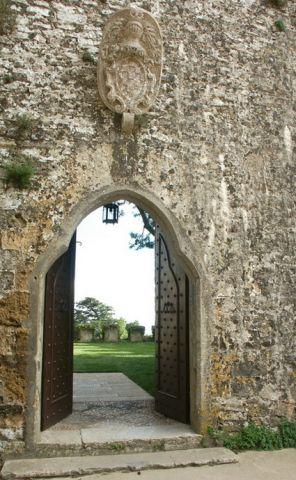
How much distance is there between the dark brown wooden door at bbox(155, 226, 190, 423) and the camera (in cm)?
516

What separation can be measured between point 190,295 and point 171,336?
0.79 m

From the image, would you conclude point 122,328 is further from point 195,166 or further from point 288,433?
→ point 195,166

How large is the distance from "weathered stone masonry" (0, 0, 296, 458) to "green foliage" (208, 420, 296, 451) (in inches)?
4.0

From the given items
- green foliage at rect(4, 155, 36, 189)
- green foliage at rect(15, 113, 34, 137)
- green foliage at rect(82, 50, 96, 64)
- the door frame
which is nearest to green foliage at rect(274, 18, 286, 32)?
green foliage at rect(82, 50, 96, 64)

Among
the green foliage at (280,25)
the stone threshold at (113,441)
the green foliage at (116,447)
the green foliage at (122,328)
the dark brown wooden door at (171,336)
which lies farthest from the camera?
the green foliage at (122,328)

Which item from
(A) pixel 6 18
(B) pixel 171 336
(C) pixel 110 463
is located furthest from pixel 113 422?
(A) pixel 6 18

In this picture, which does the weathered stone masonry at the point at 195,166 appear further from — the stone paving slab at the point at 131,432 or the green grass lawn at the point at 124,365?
the green grass lawn at the point at 124,365

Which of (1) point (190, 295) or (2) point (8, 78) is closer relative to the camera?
(2) point (8, 78)

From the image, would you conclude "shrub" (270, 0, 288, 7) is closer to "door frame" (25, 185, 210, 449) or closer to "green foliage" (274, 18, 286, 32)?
"green foliage" (274, 18, 286, 32)

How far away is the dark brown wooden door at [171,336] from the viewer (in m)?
5.16

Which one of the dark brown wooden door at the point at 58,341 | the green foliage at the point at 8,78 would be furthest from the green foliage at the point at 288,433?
the green foliage at the point at 8,78

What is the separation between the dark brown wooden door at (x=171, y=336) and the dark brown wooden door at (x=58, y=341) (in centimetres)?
113

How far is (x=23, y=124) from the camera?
15.1 feet

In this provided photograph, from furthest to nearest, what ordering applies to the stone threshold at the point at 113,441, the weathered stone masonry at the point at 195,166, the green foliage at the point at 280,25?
the green foliage at the point at 280,25
the weathered stone masonry at the point at 195,166
the stone threshold at the point at 113,441
